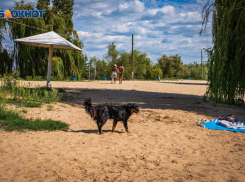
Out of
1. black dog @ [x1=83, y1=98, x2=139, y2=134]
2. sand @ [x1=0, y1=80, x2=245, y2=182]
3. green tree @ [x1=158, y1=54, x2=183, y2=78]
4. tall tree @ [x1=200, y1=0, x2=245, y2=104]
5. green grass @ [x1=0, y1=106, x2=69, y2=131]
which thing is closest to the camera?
sand @ [x1=0, y1=80, x2=245, y2=182]

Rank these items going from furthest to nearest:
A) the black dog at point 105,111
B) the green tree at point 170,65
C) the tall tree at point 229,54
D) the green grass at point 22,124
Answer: the green tree at point 170,65 → the tall tree at point 229,54 → the green grass at point 22,124 → the black dog at point 105,111

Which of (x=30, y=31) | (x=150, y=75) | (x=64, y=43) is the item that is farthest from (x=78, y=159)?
(x=150, y=75)

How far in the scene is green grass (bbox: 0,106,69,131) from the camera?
680cm

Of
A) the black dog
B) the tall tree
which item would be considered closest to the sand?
the black dog

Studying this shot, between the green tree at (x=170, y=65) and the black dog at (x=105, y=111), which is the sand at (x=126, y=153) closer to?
the black dog at (x=105, y=111)

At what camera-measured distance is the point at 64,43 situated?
1315 cm

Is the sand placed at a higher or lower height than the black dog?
lower

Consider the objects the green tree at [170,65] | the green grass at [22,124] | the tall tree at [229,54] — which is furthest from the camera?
the green tree at [170,65]

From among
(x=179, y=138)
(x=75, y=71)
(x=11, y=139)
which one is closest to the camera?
(x=11, y=139)

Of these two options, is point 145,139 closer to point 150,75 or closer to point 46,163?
point 46,163

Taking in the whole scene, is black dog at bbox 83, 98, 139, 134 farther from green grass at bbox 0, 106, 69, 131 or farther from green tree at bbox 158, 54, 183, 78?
green tree at bbox 158, 54, 183, 78

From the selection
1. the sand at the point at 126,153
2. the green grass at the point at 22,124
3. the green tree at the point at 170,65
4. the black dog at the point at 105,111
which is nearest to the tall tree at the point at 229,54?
the sand at the point at 126,153

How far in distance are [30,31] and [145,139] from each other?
21.0 m

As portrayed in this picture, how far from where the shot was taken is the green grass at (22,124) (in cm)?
680
